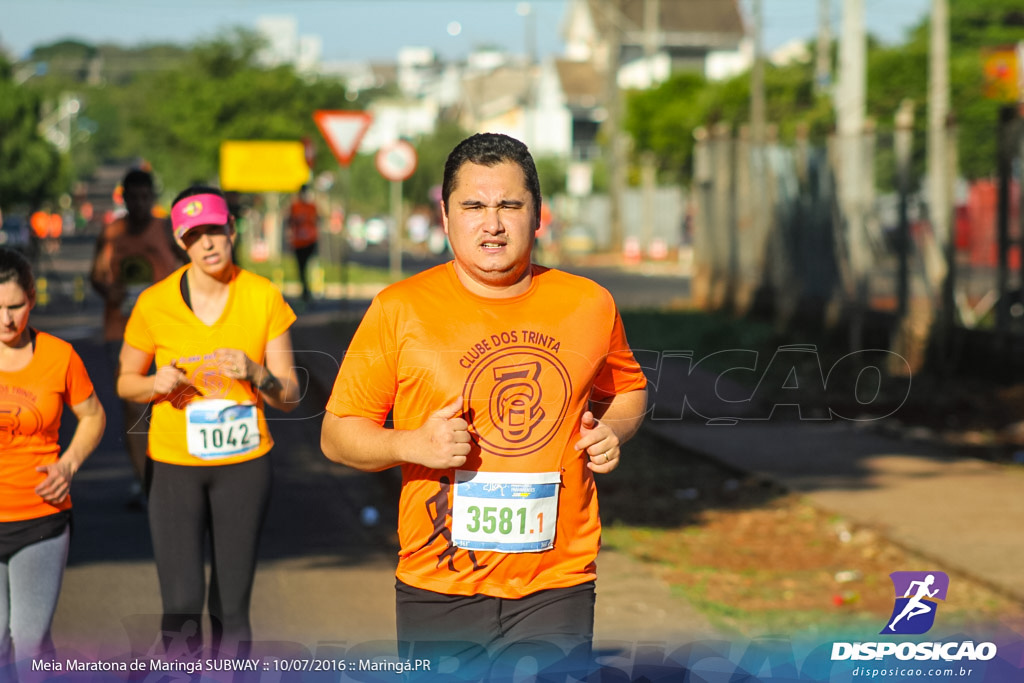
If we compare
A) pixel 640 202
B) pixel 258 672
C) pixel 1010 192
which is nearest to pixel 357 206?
pixel 640 202

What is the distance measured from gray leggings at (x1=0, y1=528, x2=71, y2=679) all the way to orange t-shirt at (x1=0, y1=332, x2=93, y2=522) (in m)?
0.13

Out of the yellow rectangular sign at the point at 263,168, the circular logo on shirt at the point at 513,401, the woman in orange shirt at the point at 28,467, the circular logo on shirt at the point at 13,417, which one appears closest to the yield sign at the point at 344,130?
the woman in orange shirt at the point at 28,467

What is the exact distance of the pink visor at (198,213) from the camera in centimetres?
560

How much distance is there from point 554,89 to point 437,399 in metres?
95.7

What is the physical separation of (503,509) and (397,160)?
19.6m

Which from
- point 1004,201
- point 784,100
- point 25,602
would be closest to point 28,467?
point 25,602

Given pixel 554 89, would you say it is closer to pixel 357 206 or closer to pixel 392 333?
pixel 357 206

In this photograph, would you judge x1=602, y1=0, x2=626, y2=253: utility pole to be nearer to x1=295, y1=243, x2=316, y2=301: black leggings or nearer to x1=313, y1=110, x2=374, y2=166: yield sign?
x1=295, y1=243, x2=316, y2=301: black leggings

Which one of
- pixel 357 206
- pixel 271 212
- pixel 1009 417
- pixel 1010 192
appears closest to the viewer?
pixel 1009 417

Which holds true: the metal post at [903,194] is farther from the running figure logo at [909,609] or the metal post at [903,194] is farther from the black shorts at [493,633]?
the black shorts at [493,633]

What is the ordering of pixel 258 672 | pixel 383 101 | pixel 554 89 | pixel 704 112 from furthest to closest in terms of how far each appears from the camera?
pixel 383 101, pixel 554 89, pixel 704 112, pixel 258 672

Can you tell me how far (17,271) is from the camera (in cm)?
486

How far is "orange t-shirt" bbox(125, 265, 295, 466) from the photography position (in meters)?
5.50

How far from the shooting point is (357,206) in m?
110
